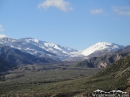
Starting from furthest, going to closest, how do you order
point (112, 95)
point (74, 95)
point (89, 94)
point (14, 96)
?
point (14, 96), point (74, 95), point (89, 94), point (112, 95)

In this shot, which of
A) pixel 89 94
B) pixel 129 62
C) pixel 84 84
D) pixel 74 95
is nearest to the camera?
pixel 89 94

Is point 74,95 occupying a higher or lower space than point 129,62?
lower

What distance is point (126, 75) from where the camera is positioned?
360 ft

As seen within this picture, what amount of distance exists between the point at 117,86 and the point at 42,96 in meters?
26.4

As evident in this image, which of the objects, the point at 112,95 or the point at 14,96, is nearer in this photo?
the point at 112,95

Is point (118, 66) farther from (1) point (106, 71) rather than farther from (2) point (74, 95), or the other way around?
(2) point (74, 95)

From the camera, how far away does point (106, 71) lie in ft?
437

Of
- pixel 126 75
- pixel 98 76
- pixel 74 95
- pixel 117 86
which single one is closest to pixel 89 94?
pixel 74 95

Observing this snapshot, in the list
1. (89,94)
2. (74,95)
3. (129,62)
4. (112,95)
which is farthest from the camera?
(129,62)

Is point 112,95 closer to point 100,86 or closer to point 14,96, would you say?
point 100,86

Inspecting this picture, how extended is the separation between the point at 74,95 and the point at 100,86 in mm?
14056

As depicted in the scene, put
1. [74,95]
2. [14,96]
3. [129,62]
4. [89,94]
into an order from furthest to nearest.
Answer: [129,62] → [14,96] → [74,95] → [89,94]

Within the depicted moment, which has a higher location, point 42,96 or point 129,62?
point 129,62

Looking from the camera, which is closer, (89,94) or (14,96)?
(89,94)
